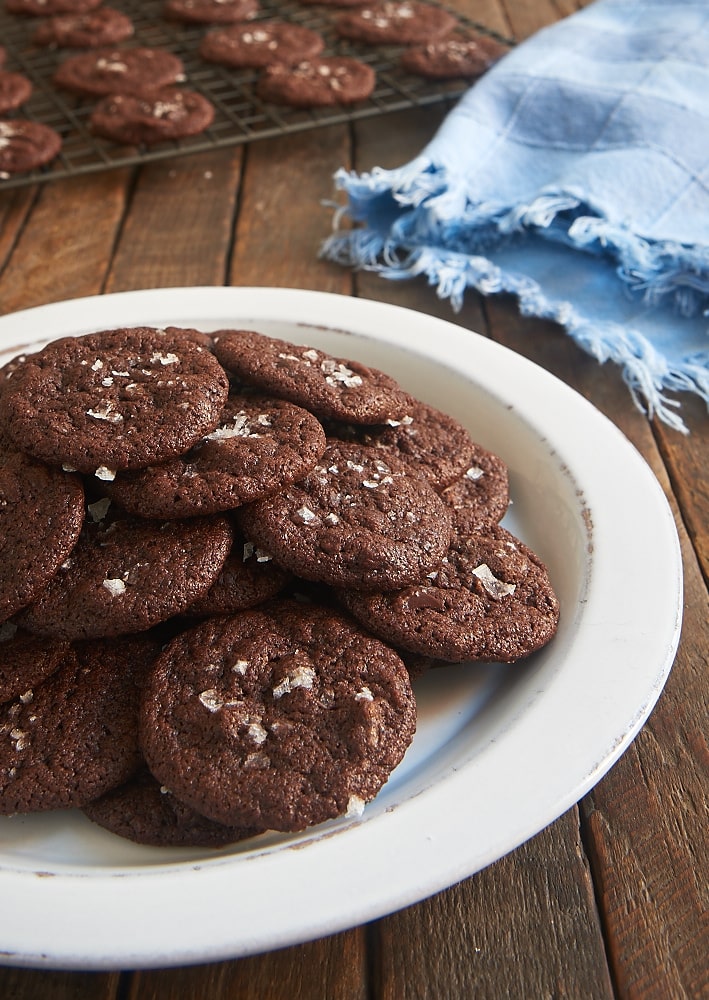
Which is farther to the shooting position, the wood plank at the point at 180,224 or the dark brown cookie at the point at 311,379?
the wood plank at the point at 180,224

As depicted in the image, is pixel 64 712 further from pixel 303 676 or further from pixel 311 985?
pixel 311 985

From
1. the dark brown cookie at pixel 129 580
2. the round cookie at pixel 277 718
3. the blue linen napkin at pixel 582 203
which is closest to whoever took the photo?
the round cookie at pixel 277 718

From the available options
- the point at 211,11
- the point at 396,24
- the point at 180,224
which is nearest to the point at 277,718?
the point at 180,224

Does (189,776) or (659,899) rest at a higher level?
(189,776)

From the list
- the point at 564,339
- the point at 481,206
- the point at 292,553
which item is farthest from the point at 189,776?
the point at 481,206

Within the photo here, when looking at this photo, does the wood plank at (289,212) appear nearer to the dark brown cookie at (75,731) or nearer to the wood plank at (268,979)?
the dark brown cookie at (75,731)

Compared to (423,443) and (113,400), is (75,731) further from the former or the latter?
(423,443)

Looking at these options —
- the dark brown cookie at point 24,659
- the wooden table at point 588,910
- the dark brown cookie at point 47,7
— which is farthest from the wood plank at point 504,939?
the dark brown cookie at point 47,7
